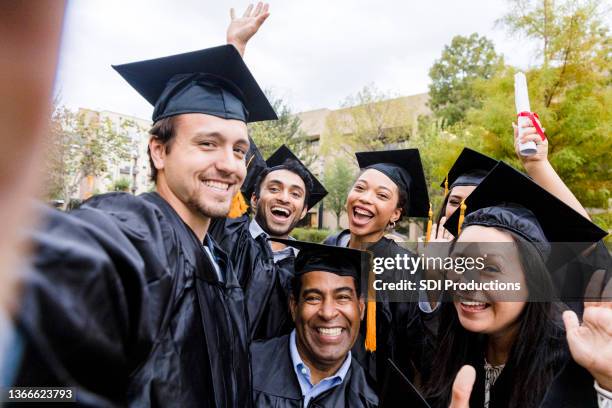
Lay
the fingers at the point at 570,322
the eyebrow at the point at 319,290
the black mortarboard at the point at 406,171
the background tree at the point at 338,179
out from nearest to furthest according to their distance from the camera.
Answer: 1. the fingers at the point at 570,322
2. the eyebrow at the point at 319,290
3. the black mortarboard at the point at 406,171
4. the background tree at the point at 338,179

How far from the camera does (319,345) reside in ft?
7.64

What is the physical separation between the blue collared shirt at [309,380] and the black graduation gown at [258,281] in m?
0.26

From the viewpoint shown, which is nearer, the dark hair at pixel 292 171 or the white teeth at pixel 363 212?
the white teeth at pixel 363 212

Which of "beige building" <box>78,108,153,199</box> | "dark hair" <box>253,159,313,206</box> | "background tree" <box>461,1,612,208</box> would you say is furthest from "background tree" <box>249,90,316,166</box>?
"dark hair" <box>253,159,313,206</box>

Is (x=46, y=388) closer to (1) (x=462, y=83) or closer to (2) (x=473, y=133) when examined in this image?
(2) (x=473, y=133)

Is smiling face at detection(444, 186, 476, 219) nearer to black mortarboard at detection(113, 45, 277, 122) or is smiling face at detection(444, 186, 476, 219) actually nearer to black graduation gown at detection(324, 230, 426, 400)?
black graduation gown at detection(324, 230, 426, 400)

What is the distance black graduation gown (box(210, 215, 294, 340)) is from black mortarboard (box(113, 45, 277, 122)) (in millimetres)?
879

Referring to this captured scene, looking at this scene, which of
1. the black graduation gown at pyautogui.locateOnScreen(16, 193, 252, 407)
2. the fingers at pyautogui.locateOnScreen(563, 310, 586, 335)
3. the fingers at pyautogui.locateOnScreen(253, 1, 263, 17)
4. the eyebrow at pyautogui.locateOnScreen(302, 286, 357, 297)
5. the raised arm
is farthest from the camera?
the raised arm

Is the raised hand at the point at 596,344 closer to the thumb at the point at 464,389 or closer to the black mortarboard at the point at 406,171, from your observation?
the thumb at the point at 464,389

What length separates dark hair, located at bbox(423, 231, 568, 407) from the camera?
6.07 feet

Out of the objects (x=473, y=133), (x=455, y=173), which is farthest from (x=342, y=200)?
(x=455, y=173)

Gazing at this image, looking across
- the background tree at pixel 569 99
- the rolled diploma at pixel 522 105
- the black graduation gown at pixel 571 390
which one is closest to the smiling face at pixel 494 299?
the black graduation gown at pixel 571 390

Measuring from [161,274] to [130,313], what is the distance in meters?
0.32

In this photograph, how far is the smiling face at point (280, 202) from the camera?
3.73m
